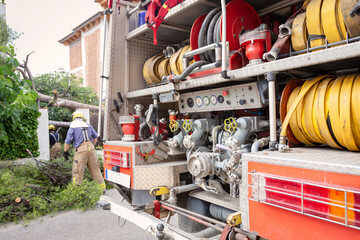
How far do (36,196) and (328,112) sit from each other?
19.9 feet

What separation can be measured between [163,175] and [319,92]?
1.98 meters

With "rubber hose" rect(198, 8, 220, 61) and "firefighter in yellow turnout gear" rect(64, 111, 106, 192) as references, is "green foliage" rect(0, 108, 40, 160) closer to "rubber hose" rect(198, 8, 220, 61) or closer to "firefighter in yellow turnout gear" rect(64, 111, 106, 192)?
"firefighter in yellow turnout gear" rect(64, 111, 106, 192)

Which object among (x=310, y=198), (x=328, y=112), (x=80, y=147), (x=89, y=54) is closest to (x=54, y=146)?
(x=80, y=147)

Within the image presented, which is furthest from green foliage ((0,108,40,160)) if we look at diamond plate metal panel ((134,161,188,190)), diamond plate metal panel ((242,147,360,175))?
diamond plate metal panel ((242,147,360,175))

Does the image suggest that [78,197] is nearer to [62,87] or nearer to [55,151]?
[55,151]

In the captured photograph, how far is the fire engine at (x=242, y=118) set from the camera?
1.84 m

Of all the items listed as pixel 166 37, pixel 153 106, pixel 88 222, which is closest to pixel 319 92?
pixel 153 106

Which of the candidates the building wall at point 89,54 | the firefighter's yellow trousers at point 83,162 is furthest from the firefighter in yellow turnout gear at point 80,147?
the building wall at point 89,54

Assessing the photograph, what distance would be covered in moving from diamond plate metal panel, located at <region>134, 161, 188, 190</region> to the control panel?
2.73 feet

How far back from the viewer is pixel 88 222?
5227 millimetres

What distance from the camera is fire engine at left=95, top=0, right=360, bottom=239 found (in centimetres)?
184

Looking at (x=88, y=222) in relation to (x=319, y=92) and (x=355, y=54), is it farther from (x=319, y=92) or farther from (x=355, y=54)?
(x=355, y=54)

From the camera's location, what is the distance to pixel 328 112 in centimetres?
218

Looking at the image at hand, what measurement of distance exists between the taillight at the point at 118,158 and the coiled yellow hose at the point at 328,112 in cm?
205
